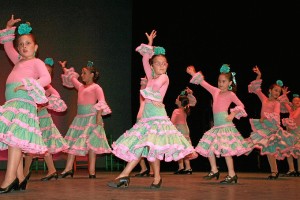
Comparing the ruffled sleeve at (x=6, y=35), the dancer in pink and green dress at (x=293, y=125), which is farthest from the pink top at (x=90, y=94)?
the dancer in pink and green dress at (x=293, y=125)

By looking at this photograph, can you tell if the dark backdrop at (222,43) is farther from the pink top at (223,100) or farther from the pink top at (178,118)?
the pink top at (223,100)

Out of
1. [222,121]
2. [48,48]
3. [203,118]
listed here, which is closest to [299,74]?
[203,118]

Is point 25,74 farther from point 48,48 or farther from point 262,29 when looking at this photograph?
point 262,29

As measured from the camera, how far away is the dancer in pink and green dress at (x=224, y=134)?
19.0ft

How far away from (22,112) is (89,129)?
2.45 meters

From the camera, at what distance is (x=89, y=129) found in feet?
21.7

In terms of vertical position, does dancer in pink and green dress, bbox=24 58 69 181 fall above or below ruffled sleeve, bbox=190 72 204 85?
below

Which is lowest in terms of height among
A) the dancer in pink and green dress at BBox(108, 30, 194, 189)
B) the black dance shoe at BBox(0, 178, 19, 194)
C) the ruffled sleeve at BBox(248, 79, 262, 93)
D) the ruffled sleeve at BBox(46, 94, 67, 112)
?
the black dance shoe at BBox(0, 178, 19, 194)

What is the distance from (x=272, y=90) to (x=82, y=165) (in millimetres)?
3624

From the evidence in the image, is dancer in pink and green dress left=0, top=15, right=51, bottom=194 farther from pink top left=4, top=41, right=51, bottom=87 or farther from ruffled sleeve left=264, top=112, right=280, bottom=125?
ruffled sleeve left=264, top=112, right=280, bottom=125

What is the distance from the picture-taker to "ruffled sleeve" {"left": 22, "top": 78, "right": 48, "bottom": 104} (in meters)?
4.11

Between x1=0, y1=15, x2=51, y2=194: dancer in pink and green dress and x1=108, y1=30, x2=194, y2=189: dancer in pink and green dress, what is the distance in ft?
2.78

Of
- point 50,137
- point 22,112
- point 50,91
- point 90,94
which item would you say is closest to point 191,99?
point 90,94

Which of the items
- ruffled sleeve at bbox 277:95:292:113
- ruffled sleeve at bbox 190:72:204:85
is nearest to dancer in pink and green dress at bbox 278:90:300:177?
ruffled sleeve at bbox 277:95:292:113
